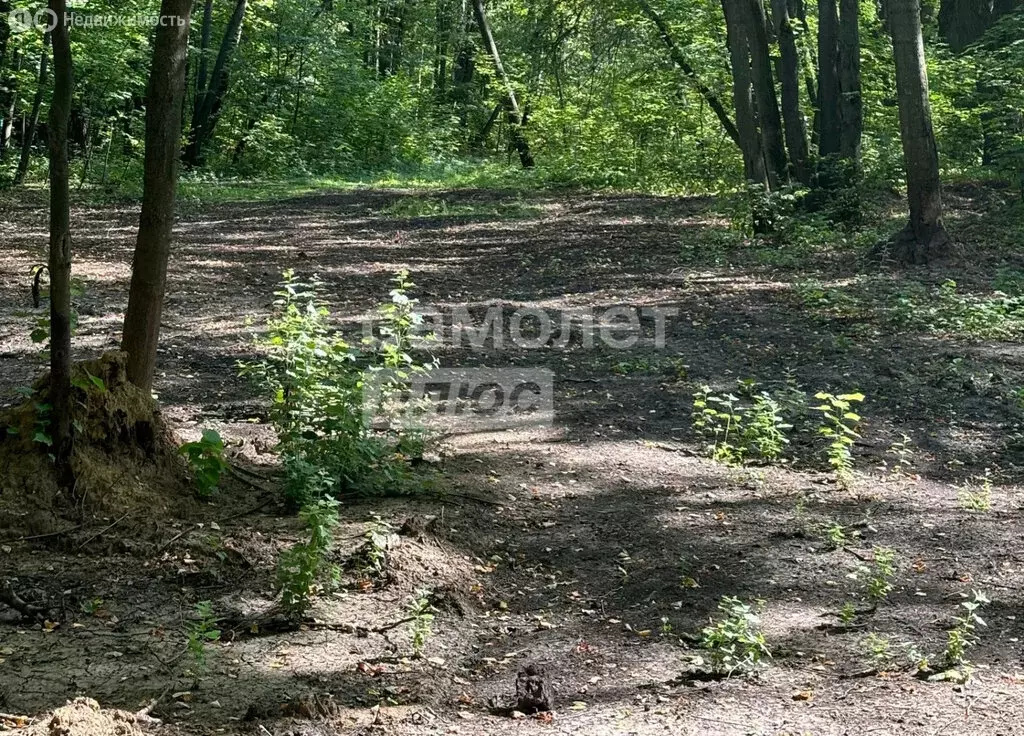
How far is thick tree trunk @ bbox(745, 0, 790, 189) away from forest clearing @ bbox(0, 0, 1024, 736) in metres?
0.04

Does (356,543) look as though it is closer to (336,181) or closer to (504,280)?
(504,280)

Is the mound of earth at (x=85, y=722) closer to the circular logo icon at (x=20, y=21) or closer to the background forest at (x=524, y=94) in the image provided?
the background forest at (x=524, y=94)

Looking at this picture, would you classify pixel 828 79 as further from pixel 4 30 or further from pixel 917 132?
pixel 4 30

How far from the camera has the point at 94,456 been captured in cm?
489

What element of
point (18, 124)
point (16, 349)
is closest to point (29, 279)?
point (16, 349)

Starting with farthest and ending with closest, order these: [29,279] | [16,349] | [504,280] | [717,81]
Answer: [717,81], [504,280], [29,279], [16,349]

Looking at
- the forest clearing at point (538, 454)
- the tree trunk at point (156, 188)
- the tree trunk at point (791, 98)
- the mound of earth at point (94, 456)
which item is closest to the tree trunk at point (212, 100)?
the forest clearing at point (538, 454)

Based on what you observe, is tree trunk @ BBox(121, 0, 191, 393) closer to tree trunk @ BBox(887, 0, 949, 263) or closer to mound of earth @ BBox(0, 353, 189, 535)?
mound of earth @ BBox(0, 353, 189, 535)

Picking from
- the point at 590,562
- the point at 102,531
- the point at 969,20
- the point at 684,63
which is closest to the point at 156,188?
the point at 102,531

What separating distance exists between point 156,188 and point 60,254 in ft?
2.36

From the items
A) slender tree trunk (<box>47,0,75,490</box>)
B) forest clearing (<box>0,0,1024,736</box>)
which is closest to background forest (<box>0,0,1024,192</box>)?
forest clearing (<box>0,0,1024,736</box>)

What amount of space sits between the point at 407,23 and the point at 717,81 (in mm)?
20725

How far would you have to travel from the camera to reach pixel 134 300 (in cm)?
534

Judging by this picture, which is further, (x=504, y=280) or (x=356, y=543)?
(x=504, y=280)
